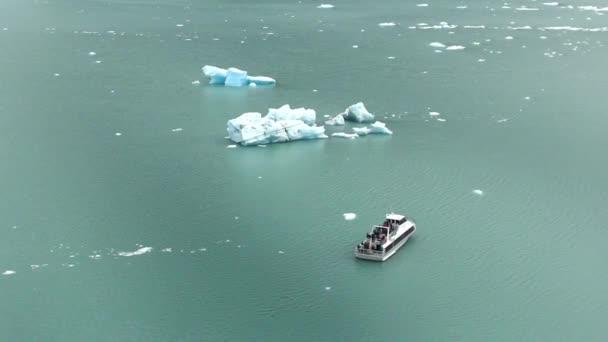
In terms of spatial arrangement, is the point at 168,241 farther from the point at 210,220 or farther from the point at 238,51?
the point at 238,51

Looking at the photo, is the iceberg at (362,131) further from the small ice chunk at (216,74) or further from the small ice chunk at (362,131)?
the small ice chunk at (216,74)

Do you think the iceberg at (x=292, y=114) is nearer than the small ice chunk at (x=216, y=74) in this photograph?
Yes

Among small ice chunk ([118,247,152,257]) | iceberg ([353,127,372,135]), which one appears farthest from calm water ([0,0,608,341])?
iceberg ([353,127,372,135])

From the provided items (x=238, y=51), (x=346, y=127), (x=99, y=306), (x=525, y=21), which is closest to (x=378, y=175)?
(x=346, y=127)

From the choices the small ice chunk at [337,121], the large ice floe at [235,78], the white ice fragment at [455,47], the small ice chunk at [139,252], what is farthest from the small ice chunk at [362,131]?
the white ice fragment at [455,47]

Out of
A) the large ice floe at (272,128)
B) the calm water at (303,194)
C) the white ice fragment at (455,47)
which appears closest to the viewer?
the calm water at (303,194)
